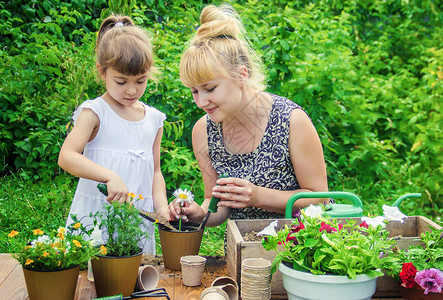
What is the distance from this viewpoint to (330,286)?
1.05 metres

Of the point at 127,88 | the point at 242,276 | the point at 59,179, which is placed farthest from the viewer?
the point at 59,179

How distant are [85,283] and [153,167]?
787mm

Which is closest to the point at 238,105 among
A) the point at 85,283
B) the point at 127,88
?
the point at 127,88

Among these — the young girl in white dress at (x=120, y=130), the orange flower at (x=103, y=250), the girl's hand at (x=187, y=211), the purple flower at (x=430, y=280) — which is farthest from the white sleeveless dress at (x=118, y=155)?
the purple flower at (x=430, y=280)

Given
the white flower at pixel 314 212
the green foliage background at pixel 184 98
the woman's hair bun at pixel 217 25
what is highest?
the woman's hair bun at pixel 217 25

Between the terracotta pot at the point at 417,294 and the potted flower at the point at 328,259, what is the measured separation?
0.27 ft

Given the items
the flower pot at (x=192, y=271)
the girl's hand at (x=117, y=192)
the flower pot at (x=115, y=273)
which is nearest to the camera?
the flower pot at (x=115, y=273)

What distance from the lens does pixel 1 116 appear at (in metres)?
3.89

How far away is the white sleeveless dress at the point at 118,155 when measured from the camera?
1863mm

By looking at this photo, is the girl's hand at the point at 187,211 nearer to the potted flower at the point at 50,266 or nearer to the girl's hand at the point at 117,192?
the girl's hand at the point at 117,192

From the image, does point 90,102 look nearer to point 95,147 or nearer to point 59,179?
point 95,147

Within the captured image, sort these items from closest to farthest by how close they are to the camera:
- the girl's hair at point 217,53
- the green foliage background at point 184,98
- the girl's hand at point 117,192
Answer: the girl's hand at point 117,192
the girl's hair at point 217,53
the green foliage background at point 184,98

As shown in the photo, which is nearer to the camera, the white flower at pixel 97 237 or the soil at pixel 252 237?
the white flower at pixel 97 237

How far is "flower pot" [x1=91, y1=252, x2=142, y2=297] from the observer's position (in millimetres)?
1147
